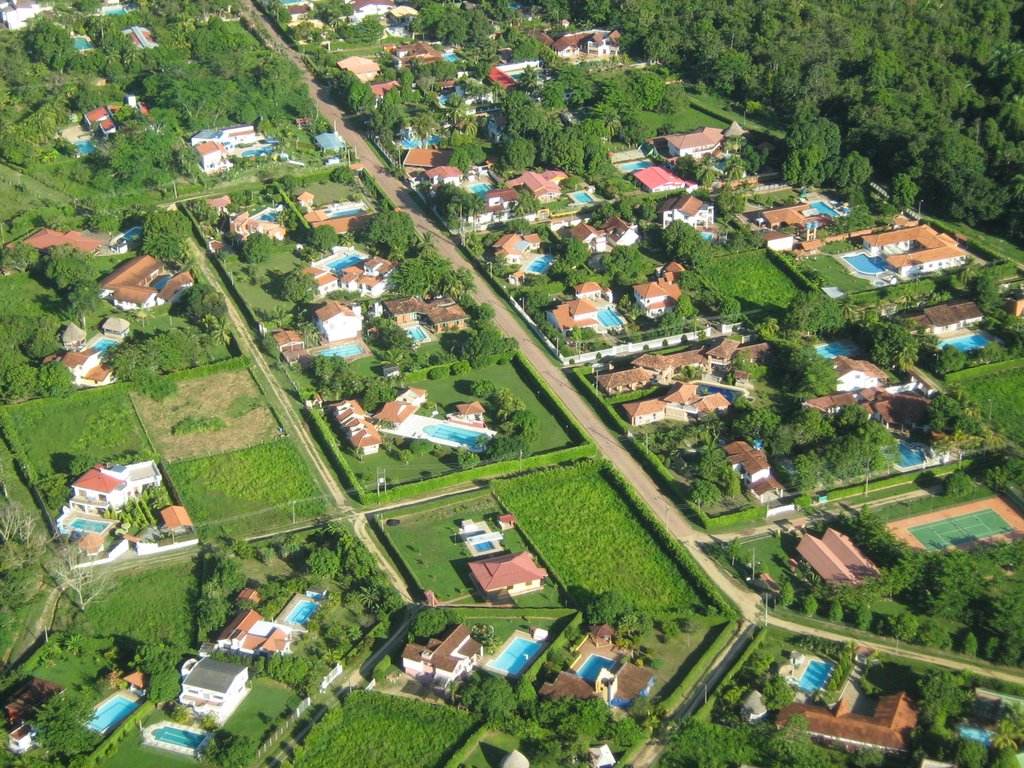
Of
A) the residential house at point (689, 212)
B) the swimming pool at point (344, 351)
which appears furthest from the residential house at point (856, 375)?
the swimming pool at point (344, 351)

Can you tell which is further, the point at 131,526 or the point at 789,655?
the point at 131,526

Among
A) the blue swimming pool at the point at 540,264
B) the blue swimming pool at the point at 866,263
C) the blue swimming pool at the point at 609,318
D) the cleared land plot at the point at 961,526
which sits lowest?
the cleared land plot at the point at 961,526

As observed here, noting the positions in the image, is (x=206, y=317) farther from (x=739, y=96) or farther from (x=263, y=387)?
(x=739, y=96)

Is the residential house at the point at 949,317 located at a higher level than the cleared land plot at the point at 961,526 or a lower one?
higher

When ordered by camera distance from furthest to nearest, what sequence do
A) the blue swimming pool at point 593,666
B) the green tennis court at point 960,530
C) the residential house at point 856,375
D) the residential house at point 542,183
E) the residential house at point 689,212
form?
the residential house at point 542,183
the residential house at point 689,212
the residential house at point 856,375
the green tennis court at point 960,530
the blue swimming pool at point 593,666

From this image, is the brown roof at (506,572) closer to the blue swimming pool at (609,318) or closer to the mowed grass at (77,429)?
the mowed grass at (77,429)

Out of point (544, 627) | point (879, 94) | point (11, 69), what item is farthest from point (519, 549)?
point (11, 69)

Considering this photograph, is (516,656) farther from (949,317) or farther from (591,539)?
(949,317)
